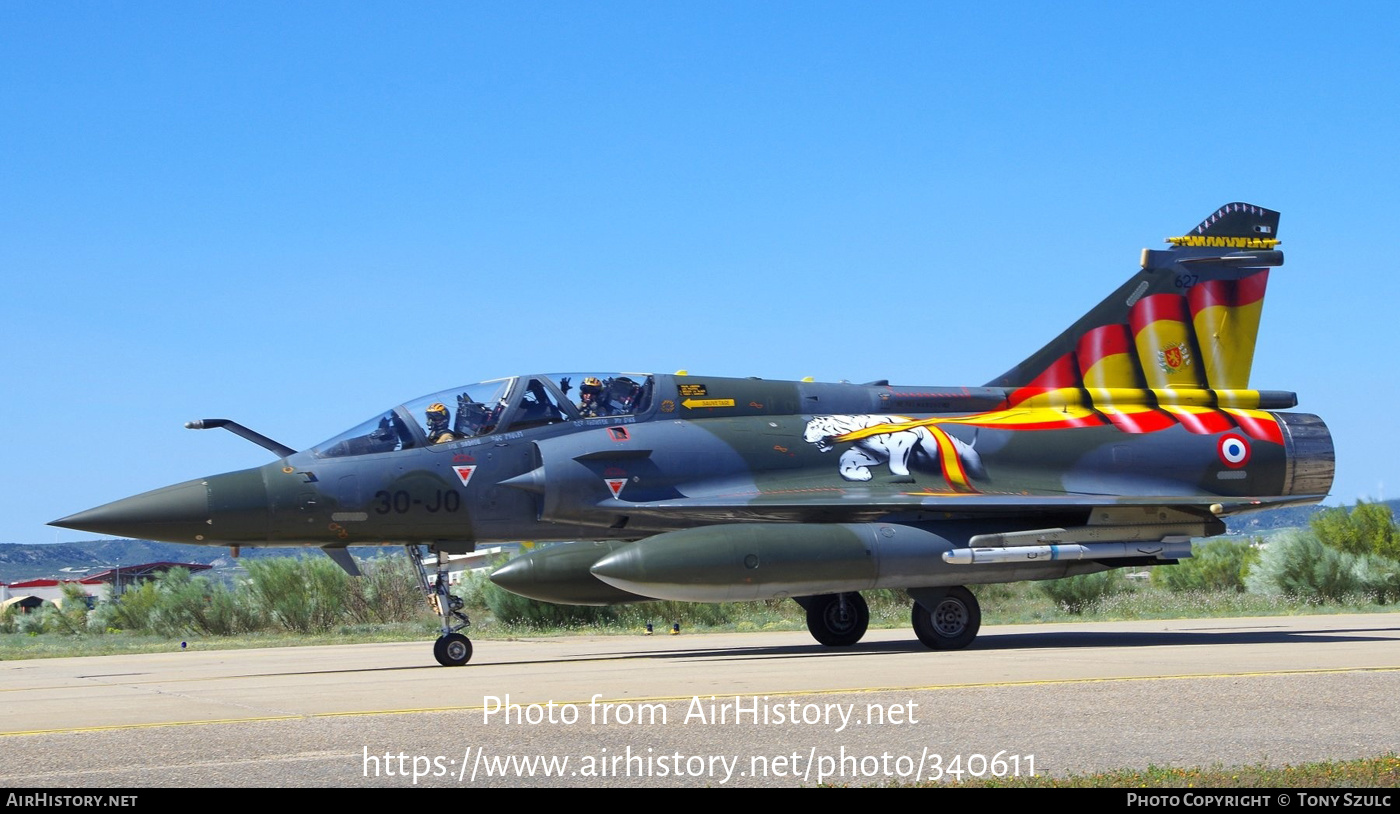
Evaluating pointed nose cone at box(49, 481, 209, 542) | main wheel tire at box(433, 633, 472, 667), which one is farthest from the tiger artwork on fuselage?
pointed nose cone at box(49, 481, 209, 542)

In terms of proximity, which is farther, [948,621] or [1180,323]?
[1180,323]

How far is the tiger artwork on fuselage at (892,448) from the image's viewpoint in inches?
627

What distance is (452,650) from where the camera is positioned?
13.6 m

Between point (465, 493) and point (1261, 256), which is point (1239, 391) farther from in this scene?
point (465, 493)

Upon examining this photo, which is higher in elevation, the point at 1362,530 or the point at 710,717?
the point at 710,717

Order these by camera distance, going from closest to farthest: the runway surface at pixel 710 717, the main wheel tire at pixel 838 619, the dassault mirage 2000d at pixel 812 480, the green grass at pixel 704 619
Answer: the runway surface at pixel 710 717 → the dassault mirage 2000d at pixel 812 480 → the main wheel tire at pixel 838 619 → the green grass at pixel 704 619

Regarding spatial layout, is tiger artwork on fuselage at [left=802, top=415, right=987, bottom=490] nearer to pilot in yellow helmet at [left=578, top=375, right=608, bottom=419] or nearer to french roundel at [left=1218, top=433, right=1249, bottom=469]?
pilot in yellow helmet at [left=578, top=375, right=608, bottom=419]

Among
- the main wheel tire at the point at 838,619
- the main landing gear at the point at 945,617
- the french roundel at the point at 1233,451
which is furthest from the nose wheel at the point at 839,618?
the french roundel at the point at 1233,451

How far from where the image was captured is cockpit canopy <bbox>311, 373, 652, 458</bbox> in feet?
47.9

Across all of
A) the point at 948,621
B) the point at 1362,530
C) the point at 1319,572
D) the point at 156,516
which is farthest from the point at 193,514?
the point at 1362,530

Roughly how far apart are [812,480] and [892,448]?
110cm

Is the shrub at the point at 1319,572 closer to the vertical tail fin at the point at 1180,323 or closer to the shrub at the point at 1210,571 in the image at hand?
the shrub at the point at 1210,571

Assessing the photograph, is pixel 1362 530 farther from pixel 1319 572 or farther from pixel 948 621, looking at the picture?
pixel 948 621
